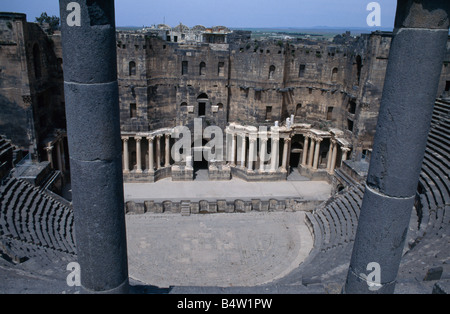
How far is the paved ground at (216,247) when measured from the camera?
17.8m

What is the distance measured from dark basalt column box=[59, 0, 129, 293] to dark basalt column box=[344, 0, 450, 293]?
14.3 feet

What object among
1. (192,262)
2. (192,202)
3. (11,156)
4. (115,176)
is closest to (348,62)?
(192,202)

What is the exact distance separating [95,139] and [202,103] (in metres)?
25.3

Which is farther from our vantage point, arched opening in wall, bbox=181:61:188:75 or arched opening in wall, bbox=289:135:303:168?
arched opening in wall, bbox=289:135:303:168

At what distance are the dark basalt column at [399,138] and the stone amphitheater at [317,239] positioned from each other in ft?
5.29

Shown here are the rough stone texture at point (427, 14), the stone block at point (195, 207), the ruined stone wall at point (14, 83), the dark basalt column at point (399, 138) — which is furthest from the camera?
the stone block at point (195, 207)

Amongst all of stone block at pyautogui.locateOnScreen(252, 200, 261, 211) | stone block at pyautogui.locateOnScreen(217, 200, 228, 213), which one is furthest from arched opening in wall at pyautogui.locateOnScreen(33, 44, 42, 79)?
stone block at pyautogui.locateOnScreen(252, 200, 261, 211)

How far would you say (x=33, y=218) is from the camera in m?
18.1

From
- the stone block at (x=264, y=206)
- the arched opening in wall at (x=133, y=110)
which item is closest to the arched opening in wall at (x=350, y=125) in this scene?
the stone block at (x=264, y=206)

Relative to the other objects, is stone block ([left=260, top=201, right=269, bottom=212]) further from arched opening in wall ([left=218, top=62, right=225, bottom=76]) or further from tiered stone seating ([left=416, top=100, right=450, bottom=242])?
arched opening in wall ([left=218, top=62, right=225, bottom=76])

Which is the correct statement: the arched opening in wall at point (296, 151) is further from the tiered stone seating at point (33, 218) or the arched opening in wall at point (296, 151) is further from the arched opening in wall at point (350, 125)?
the tiered stone seating at point (33, 218)

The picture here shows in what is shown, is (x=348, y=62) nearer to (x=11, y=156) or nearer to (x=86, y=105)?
(x=11, y=156)

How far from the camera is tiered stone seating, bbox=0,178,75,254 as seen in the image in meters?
16.0
